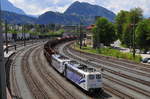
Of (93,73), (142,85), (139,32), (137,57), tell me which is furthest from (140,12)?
(93,73)

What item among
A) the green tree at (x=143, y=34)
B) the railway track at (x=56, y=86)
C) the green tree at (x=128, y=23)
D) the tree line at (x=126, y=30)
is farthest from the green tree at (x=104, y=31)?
the railway track at (x=56, y=86)

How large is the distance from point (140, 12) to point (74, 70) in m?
87.9

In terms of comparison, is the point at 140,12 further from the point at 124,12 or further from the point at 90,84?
the point at 90,84

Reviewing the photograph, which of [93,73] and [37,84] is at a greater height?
[93,73]

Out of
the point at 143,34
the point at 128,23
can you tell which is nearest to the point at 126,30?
the point at 128,23

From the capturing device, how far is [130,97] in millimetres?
28016

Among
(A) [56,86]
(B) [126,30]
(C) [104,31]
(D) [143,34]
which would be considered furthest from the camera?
(C) [104,31]

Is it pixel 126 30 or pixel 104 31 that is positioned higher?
pixel 126 30

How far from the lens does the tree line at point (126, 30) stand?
82206 mm

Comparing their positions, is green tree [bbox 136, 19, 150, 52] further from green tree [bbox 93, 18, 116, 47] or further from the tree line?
green tree [bbox 93, 18, 116, 47]

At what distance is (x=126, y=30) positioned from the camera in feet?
339

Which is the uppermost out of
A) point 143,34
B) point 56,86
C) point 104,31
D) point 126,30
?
point 126,30

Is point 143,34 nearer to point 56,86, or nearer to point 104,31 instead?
point 104,31

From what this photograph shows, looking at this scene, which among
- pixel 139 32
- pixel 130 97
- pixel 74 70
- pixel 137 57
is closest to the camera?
pixel 130 97
